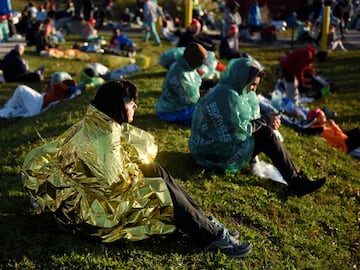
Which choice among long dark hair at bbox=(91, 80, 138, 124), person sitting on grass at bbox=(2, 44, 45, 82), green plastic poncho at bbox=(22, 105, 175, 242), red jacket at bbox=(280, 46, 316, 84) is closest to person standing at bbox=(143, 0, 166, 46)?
person sitting on grass at bbox=(2, 44, 45, 82)

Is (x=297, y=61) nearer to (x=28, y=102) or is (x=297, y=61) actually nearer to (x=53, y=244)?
(x=28, y=102)

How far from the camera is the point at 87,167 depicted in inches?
153

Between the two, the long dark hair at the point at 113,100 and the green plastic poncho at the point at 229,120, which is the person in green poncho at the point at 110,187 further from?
the green plastic poncho at the point at 229,120

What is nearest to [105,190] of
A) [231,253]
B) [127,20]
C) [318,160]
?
[231,253]

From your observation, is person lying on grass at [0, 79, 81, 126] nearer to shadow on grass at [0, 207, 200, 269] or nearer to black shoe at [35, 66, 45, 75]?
black shoe at [35, 66, 45, 75]

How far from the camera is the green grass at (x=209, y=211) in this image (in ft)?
13.8

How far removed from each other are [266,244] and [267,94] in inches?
286

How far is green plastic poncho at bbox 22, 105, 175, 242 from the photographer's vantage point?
390 cm

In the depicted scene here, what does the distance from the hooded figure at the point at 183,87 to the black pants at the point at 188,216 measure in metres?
3.54

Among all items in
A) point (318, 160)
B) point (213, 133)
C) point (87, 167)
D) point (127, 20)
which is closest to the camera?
point (87, 167)

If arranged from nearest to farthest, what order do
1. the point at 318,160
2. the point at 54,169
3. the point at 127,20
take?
the point at 54,169 < the point at 318,160 < the point at 127,20

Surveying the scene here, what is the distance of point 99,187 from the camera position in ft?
12.9

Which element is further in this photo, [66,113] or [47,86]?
[47,86]

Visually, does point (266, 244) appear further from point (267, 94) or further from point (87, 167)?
point (267, 94)
